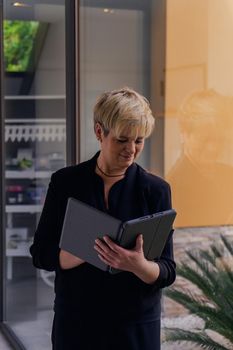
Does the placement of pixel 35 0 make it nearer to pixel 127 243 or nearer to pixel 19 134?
pixel 19 134

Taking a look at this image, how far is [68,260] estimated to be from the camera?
203cm

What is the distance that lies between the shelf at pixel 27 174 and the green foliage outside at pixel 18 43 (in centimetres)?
76

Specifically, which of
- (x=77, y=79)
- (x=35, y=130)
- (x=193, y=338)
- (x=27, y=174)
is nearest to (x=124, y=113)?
(x=193, y=338)

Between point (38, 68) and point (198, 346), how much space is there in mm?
2686

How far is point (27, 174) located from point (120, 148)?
10.8ft

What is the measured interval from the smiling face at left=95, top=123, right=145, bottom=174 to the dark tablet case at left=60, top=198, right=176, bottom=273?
7.2 inches

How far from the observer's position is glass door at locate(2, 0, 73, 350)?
458 centimetres

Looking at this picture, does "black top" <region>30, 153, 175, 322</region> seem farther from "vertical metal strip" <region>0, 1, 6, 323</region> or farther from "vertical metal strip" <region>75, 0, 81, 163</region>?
"vertical metal strip" <region>0, 1, 6, 323</region>

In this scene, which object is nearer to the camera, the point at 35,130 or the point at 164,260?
the point at 164,260

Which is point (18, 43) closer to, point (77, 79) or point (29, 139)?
point (29, 139)

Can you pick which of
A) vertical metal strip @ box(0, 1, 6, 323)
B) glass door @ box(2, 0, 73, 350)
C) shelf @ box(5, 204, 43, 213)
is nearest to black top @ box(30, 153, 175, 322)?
glass door @ box(2, 0, 73, 350)

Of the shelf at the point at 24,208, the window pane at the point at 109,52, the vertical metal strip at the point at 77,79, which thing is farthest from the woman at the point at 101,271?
the shelf at the point at 24,208

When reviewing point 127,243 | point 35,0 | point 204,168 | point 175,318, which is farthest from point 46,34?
point 127,243

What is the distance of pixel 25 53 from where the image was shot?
513 centimetres
